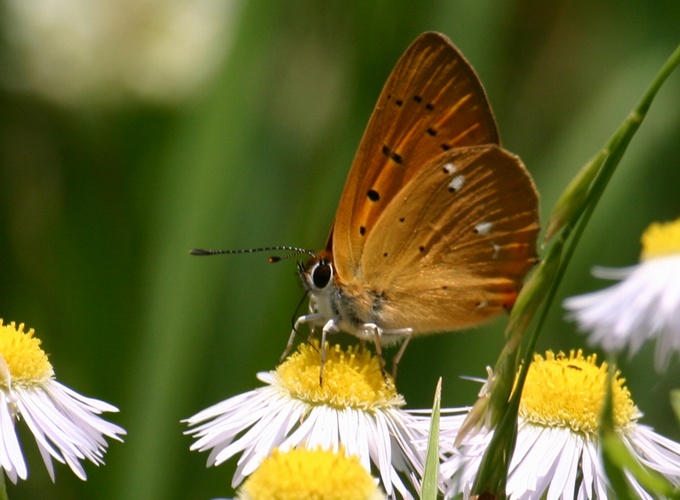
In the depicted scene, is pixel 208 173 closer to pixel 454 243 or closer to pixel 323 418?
pixel 454 243

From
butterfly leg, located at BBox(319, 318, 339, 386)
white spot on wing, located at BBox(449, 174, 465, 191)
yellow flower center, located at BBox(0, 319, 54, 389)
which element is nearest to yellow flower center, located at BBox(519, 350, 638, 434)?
butterfly leg, located at BBox(319, 318, 339, 386)

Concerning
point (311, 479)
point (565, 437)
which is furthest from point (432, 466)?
point (565, 437)

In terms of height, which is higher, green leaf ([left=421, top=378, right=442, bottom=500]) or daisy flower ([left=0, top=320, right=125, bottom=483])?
daisy flower ([left=0, top=320, right=125, bottom=483])

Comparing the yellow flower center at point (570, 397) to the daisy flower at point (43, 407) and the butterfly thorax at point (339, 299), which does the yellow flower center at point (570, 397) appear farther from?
the daisy flower at point (43, 407)

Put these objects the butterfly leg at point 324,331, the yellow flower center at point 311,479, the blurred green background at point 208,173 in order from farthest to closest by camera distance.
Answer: the blurred green background at point 208,173 → the butterfly leg at point 324,331 → the yellow flower center at point 311,479

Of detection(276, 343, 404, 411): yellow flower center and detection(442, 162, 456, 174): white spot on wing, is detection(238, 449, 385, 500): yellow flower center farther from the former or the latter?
detection(442, 162, 456, 174): white spot on wing

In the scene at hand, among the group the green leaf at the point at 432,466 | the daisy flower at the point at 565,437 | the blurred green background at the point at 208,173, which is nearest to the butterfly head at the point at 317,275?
the daisy flower at the point at 565,437

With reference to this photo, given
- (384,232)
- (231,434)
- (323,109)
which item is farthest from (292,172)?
(231,434)
